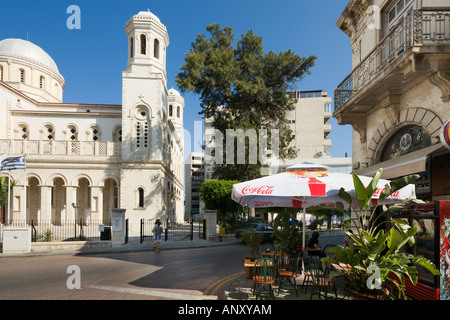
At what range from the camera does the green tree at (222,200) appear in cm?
2398

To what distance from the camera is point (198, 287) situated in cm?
840

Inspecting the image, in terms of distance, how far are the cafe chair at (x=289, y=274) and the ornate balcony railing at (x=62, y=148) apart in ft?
89.6

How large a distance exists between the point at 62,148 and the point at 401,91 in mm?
32419

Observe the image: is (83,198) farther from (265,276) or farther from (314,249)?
(265,276)

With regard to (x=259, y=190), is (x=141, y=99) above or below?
above

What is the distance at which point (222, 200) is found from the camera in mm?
24250

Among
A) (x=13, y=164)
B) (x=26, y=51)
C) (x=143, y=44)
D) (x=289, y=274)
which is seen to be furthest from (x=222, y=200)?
(x=26, y=51)

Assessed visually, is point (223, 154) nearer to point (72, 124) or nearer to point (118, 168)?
point (118, 168)

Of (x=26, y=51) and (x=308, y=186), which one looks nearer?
(x=308, y=186)

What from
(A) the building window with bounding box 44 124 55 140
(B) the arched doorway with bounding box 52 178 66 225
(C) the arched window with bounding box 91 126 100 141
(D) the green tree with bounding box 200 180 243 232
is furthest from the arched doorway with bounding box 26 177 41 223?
(D) the green tree with bounding box 200 180 243 232

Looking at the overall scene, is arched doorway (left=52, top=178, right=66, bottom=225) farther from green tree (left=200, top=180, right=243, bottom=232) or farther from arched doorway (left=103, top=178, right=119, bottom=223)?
green tree (left=200, top=180, right=243, bottom=232)

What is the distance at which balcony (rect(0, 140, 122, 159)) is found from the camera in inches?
1247

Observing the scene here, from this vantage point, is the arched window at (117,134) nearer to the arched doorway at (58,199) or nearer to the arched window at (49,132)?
the arched window at (49,132)

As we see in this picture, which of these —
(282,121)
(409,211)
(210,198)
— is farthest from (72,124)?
(409,211)
